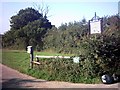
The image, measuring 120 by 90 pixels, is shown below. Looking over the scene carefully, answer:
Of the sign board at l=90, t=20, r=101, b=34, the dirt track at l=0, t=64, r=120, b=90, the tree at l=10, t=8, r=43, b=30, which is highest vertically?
the tree at l=10, t=8, r=43, b=30

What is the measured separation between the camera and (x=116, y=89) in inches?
372

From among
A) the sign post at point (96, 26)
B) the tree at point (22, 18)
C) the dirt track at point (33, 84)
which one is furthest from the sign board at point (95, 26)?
the tree at point (22, 18)

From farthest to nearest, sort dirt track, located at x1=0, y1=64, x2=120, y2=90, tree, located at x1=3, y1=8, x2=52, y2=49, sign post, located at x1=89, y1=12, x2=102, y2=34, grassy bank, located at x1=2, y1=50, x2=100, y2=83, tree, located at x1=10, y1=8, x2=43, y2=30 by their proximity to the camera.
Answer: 1. tree, located at x1=10, y1=8, x2=43, y2=30
2. tree, located at x1=3, y1=8, x2=52, y2=49
3. sign post, located at x1=89, y1=12, x2=102, y2=34
4. grassy bank, located at x1=2, y1=50, x2=100, y2=83
5. dirt track, located at x1=0, y1=64, x2=120, y2=90

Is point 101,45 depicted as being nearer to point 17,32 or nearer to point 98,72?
point 98,72

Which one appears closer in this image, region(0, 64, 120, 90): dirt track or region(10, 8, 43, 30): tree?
region(0, 64, 120, 90): dirt track

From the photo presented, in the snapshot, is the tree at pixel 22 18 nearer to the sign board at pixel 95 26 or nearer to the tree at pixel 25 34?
the tree at pixel 25 34

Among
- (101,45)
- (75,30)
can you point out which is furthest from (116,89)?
(75,30)

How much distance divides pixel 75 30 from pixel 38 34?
29.9 feet

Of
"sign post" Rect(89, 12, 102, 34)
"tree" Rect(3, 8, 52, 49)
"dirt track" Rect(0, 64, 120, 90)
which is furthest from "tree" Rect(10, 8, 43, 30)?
"dirt track" Rect(0, 64, 120, 90)

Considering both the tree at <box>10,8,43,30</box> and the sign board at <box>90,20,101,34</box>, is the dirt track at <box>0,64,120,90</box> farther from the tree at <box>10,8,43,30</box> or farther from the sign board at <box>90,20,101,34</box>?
the tree at <box>10,8,43,30</box>

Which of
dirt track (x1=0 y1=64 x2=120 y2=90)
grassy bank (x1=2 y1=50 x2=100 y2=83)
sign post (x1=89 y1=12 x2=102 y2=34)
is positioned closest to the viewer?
dirt track (x1=0 y1=64 x2=120 y2=90)

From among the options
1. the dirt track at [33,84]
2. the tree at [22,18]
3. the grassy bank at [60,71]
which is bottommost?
the dirt track at [33,84]

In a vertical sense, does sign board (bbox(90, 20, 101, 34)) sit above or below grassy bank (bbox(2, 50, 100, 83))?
above

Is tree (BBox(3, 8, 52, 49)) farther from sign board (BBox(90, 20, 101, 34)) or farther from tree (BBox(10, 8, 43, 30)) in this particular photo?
sign board (BBox(90, 20, 101, 34))
